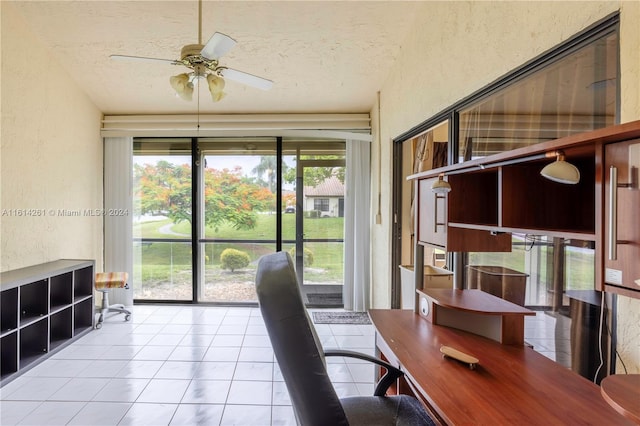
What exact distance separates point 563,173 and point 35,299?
4.11 metres

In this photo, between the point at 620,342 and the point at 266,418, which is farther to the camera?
the point at 266,418

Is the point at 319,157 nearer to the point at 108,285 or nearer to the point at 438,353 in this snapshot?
the point at 108,285

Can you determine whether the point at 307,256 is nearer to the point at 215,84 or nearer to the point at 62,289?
the point at 215,84

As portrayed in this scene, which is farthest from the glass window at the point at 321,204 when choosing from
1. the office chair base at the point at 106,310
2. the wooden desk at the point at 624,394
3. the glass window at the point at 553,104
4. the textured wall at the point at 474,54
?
the wooden desk at the point at 624,394

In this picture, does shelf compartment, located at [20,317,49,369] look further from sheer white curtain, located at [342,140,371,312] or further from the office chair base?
sheer white curtain, located at [342,140,371,312]

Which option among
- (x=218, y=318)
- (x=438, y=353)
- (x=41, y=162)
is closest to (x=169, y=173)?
(x=41, y=162)

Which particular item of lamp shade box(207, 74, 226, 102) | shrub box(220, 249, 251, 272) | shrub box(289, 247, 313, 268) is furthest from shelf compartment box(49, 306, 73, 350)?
lamp shade box(207, 74, 226, 102)

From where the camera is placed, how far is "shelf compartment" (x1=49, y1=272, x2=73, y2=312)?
3256 millimetres

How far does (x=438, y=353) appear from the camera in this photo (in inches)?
52.8

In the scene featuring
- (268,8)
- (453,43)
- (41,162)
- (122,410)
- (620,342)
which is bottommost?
(122,410)

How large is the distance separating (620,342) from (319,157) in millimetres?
3653

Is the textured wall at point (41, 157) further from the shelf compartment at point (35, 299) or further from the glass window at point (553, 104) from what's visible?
the glass window at point (553, 104)

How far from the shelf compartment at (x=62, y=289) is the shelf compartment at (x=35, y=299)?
31cm

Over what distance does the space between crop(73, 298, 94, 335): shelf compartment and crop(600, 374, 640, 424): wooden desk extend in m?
4.45
